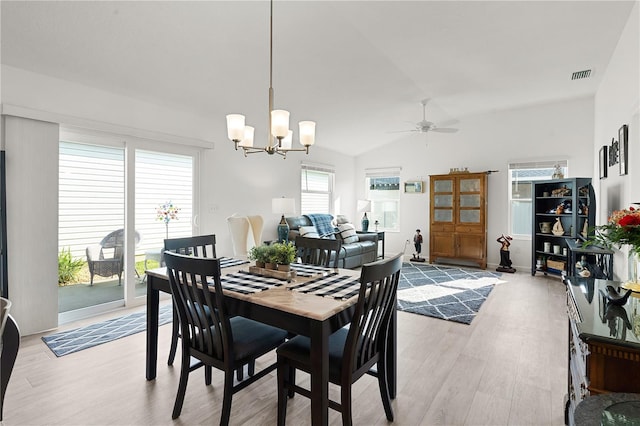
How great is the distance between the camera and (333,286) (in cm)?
196

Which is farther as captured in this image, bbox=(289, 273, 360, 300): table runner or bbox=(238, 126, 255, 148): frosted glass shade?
bbox=(238, 126, 255, 148): frosted glass shade

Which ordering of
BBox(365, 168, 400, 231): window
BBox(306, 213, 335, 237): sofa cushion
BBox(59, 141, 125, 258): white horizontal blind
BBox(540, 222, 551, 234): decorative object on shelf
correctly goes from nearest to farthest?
BBox(59, 141, 125, 258): white horizontal blind < BBox(540, 222, 551, 234): decorative object on shelf < BBox(306, 213, 335, 237): sofa cushion < BBox(365, 168, 400, 231): window

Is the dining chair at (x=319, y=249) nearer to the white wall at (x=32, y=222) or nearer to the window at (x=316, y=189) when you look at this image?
the white wall at (x=32, y=222)

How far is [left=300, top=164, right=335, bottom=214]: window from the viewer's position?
6.58 metres

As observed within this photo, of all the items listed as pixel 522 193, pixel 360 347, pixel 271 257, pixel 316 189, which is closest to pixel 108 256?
pixel 271 257

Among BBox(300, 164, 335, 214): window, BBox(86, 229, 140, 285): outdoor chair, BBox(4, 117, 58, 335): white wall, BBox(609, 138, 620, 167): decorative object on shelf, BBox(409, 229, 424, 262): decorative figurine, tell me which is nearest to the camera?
BBox(4, 117, 58, 335): white wall

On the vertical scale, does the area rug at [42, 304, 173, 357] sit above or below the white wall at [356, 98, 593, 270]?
below

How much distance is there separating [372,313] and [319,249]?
1153mm

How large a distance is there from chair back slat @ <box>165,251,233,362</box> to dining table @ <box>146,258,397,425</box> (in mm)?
125

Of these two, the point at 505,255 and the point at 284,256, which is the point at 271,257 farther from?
the point at 505,255

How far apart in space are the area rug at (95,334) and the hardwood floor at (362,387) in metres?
0.09

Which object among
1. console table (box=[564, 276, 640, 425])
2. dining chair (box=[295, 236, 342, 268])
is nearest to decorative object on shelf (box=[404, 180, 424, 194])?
dining chair (box=[295, 236, 342, 268])

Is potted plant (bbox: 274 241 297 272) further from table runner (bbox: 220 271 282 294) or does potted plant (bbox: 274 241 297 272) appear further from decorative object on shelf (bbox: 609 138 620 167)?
decorative object on shelf (bbox: 609 138 620 167)

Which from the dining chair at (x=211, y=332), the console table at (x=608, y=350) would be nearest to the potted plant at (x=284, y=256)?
the dining chair at (x=211, y=332)
